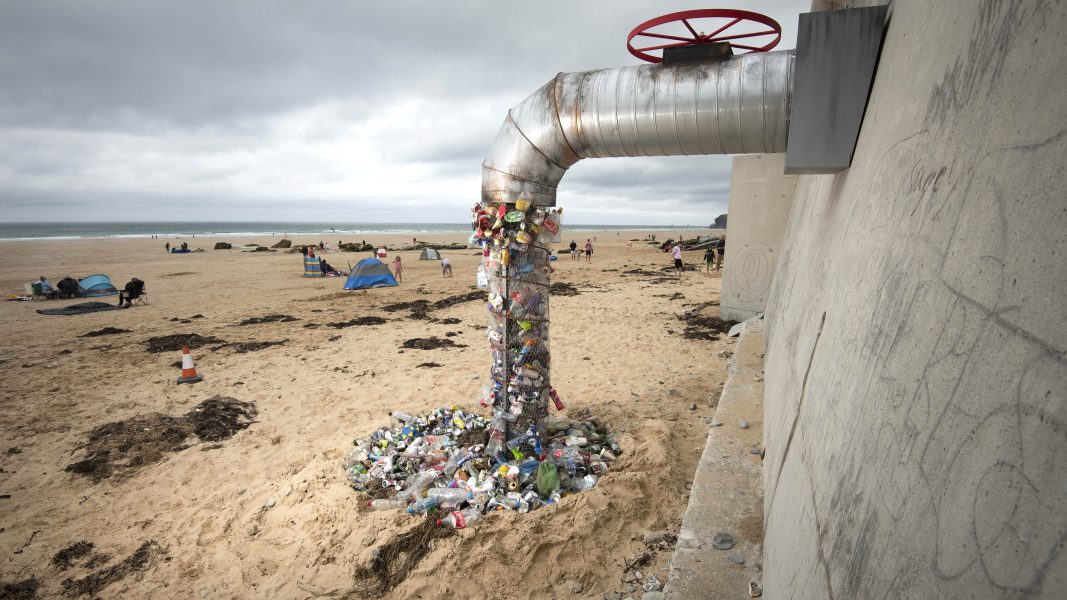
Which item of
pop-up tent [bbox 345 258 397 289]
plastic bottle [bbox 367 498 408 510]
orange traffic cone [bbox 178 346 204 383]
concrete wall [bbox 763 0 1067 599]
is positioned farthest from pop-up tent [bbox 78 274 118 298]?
concrete wall [bbox 763 0 1067 599]

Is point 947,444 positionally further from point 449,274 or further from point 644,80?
point 449,274

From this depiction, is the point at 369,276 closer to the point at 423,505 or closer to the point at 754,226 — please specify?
the point at 754,226

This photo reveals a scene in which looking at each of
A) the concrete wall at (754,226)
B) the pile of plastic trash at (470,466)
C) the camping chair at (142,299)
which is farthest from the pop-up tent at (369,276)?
the pile of plastic trash at (470,466)

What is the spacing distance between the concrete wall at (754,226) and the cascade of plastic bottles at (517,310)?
23.2ft

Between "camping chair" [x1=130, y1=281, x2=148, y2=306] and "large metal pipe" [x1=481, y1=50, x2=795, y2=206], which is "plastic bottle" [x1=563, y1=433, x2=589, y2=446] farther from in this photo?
"camping chair" [x1=130, y1=281, x2=148, y2=306]

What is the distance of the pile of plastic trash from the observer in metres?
4.73

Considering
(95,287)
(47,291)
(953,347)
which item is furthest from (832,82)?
(47,291)

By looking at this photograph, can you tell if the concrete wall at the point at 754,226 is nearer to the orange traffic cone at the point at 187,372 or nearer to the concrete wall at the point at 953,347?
the concrete wall at the point at 953,347

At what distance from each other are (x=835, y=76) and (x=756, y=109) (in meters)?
Result: 0.70

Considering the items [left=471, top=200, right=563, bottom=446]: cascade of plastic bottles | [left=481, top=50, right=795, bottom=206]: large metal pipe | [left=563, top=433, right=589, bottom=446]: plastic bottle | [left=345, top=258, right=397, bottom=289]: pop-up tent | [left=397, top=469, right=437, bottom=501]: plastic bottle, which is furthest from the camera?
[left=345, top=258, right=397, bottom=289]: pop-up tent

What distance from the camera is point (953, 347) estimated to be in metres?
1.35

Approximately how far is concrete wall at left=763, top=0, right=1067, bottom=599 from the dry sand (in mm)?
2241

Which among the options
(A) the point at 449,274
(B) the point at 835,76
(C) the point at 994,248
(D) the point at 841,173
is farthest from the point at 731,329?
(A) the point at 449,274

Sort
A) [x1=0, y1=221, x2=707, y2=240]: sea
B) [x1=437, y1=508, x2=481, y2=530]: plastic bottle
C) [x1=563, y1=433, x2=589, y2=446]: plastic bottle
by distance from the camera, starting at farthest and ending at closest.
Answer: [x1=0, y1=221, x2=707, y2=240]: sea
[x1=563, y1=433, x2=589, y2=446]: plastic bottle
[x1=437, y1=508, x2=481, y2=530]: plastic bottle
